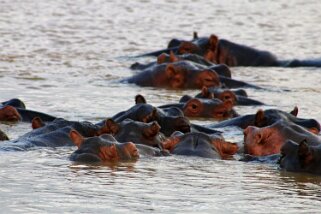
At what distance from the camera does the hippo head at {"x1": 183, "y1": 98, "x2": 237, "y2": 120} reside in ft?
33.8

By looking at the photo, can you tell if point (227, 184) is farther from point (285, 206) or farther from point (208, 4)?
point (208, 4)

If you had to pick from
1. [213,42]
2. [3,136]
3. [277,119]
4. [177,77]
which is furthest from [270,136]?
[213,42]

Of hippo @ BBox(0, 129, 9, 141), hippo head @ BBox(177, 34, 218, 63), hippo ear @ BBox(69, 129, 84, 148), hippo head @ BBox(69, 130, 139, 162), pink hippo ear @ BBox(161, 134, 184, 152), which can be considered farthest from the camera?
hippo head @ BBox(177, 34, 218, 63)

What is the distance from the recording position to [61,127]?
853cm

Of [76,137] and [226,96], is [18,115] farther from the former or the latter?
[226,96]

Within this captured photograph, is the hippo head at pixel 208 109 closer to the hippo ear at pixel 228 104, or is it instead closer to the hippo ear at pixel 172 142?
the hippo ear at pixel 228 104

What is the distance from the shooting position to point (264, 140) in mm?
8211

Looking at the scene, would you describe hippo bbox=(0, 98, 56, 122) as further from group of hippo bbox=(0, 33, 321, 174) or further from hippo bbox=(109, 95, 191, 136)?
hippo bbox=(109, 95, 191, 136)

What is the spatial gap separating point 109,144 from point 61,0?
602 inches

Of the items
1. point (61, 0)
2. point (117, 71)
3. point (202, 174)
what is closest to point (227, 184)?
point (202, 174)

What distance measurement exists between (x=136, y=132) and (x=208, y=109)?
2222 millimetres

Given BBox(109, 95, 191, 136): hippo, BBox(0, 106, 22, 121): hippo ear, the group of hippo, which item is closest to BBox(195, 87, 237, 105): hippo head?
the group of hippo

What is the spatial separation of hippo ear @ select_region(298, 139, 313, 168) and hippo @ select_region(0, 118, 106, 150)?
1.50 meters

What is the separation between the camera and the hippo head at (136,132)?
26.7 ft
